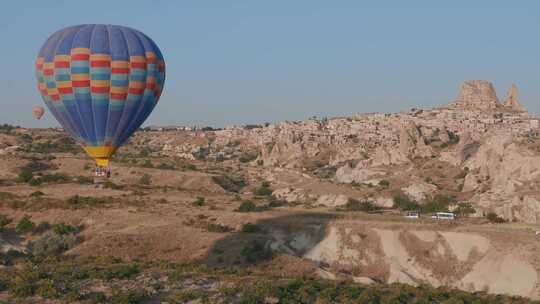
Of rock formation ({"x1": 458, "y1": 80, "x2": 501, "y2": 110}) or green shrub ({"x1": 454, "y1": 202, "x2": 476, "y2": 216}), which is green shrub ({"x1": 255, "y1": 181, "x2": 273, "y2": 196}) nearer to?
green shrub ({"x1": 454, "y1": 202, "x2": 476, "y2": 216})

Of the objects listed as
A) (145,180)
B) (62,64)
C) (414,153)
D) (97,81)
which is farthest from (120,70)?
(414,153)

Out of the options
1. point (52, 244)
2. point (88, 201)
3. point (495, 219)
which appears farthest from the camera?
point (88, 201)

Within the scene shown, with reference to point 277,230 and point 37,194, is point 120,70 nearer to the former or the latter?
point 277,230

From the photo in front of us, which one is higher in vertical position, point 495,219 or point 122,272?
point 122,272

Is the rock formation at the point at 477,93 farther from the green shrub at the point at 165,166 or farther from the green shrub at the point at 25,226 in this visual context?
the green shrub at the point at 25,226

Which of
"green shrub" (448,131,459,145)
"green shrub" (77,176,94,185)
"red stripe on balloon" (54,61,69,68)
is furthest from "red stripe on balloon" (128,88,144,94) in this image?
"green shrub" (448,131,459,145)

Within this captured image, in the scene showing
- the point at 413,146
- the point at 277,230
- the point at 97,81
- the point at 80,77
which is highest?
the point at 80,77

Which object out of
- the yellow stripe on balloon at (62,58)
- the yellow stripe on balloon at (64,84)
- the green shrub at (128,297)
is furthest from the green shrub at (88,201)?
the green shrub at (128,297)
